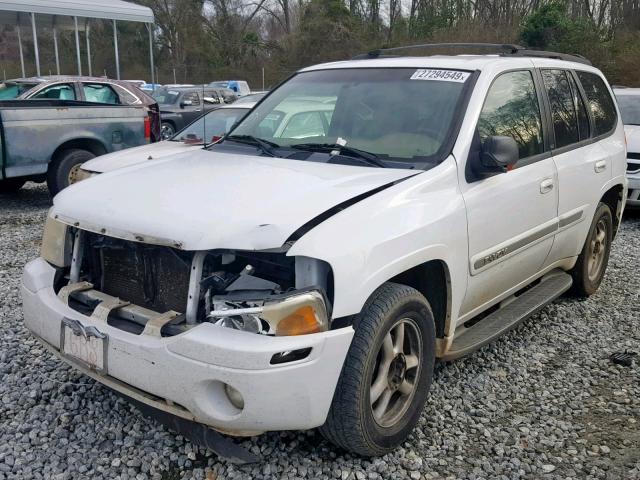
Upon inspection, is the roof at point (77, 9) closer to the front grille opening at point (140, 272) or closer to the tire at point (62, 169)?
the tire at point (62, 169)

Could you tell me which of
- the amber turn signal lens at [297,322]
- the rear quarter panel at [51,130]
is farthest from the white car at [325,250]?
the rear quarter panel at [51,130]

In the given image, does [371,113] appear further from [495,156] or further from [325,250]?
[325,250]

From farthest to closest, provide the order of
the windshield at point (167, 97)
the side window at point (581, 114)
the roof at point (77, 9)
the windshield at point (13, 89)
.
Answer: the windshield at point (167, 97) → the roof at point (77, 9) → the windshield at point (13, 89) → the side window at point (581, 114)

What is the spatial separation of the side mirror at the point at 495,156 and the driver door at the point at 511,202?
6cm

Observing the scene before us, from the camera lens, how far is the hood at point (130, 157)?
7016mm

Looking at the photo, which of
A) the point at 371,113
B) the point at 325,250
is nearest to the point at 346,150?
the point at 371,113

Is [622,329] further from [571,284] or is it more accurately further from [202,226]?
[202,226]

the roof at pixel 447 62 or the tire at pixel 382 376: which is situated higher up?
the roof at pixel 447 62

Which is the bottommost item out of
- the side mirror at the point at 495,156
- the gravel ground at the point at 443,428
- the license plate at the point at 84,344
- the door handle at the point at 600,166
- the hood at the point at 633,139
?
the gravel ground at the point at 443,428

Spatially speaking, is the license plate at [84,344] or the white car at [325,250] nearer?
the white car at [325,250]

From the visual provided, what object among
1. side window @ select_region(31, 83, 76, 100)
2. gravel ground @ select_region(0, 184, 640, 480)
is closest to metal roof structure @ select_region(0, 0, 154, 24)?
side window @ select_region(31, 83, 76, 100)

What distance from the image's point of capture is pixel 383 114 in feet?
12.0

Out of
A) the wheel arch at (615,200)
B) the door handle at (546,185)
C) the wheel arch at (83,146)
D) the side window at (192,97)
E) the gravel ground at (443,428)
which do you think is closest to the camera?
the gravel ground at (443,428)

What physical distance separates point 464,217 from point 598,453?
4.36 feet
